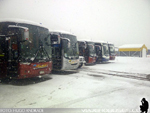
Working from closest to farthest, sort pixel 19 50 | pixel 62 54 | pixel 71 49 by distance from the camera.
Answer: pixel 19 50, pixel 62 54, pixel 71 49

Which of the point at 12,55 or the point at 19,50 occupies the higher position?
the point at 19,50

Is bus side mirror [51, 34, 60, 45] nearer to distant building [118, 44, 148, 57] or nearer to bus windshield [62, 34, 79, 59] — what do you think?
bus windshield [62, 34, 79, 59]

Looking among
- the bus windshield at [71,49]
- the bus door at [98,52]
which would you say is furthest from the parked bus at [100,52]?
the bus windshield at [71,49]

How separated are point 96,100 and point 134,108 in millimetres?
1165

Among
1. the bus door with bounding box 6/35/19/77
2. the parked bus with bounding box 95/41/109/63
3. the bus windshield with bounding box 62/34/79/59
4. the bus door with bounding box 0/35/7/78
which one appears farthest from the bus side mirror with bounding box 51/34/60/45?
the parked bus with bounding box 95/41/109/63

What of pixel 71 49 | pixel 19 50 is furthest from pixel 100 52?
pixel 19 50

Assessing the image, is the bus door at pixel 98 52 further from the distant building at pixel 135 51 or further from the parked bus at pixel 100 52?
the distant building at pixel 135 51

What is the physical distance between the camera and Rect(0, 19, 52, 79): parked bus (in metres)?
5.89

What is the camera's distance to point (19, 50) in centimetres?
592

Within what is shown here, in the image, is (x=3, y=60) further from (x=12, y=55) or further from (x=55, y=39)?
(x=55, y=39)

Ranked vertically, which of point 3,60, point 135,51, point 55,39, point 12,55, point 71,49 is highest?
point 55,39

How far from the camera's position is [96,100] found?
426 cm

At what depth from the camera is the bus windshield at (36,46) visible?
6.05 meters

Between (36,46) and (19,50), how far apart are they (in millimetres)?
905
